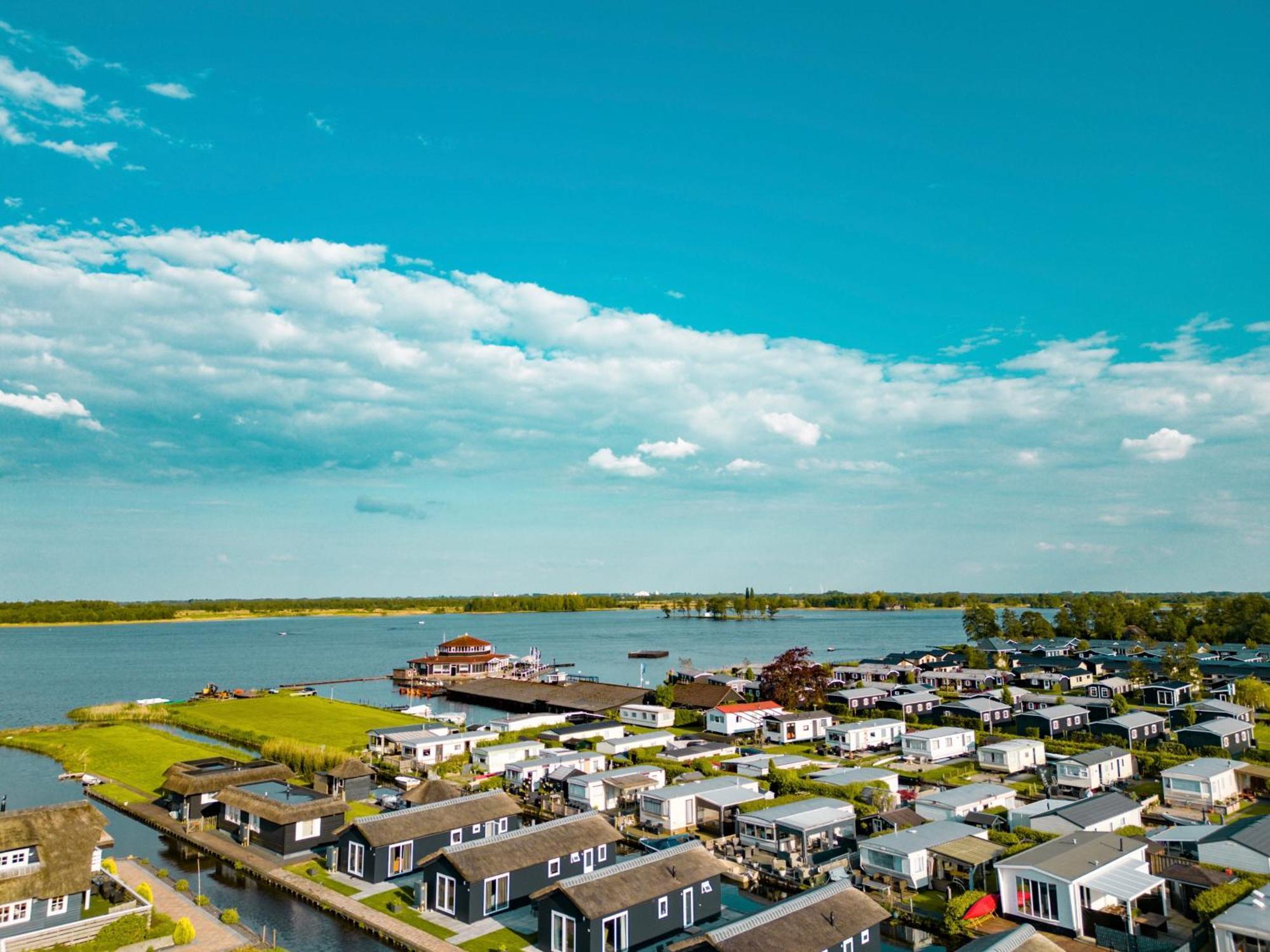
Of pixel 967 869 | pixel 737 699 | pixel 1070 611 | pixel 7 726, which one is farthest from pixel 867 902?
pixel 1070 611

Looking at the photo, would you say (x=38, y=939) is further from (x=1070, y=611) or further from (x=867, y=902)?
(x=1070, y=611)

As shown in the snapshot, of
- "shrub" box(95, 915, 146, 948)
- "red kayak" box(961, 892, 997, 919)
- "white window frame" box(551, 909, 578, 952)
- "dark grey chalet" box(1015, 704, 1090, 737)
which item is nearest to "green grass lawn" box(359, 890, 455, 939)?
"white window frame" box(551, 909, 578, 952)

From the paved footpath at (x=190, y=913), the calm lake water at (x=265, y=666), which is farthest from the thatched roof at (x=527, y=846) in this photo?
the paved footpath at (x=190, y=913)

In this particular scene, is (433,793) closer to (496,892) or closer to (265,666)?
(496,892)

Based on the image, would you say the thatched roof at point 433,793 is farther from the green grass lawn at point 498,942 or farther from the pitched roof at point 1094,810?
the pitched roof at point 1094,810

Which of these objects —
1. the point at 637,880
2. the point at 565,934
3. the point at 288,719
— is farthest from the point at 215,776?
the point at 288,719

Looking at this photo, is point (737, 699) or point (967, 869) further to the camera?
point (737, 699)
